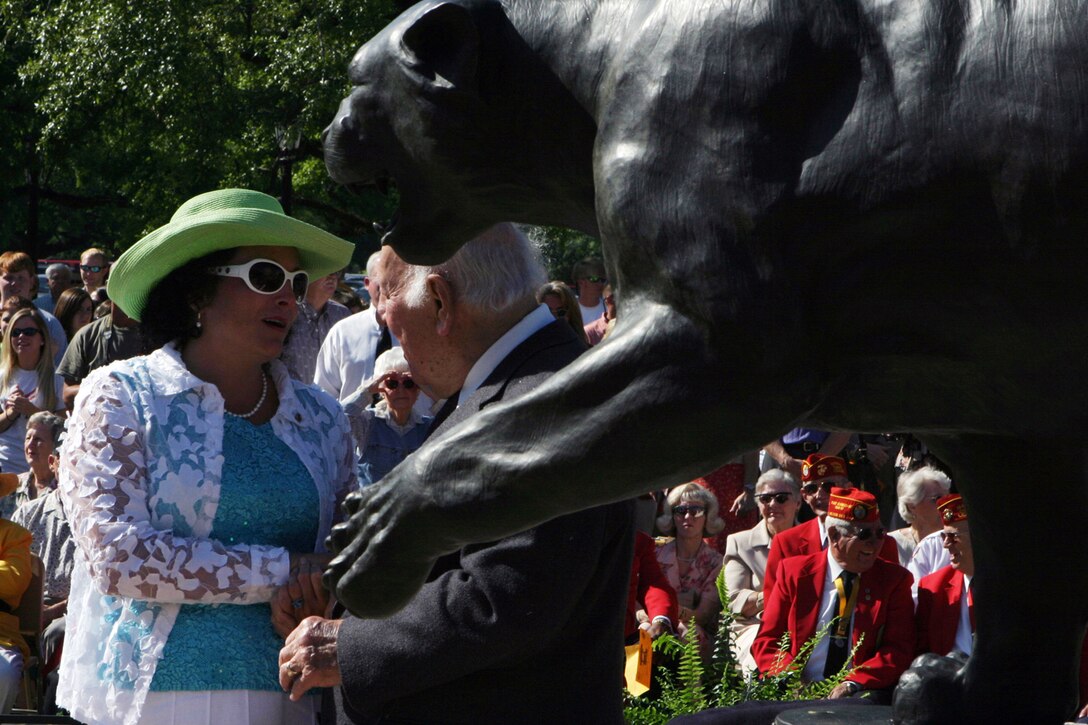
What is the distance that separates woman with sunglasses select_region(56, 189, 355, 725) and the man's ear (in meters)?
0.70

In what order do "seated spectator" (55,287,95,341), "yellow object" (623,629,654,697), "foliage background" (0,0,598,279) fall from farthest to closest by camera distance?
"foliage background" (0,0,598,279) < "seated spectator" (55,287,95,341) < "yellow object" (623,629,654,697)

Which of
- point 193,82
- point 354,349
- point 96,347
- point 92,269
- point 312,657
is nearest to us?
point 312,657

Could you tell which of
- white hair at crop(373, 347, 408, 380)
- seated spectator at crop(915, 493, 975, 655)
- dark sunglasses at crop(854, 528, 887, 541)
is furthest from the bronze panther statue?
white hair at crop(373, 347, 408, 380)

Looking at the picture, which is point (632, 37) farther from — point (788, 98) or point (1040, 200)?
point (1040, 200)

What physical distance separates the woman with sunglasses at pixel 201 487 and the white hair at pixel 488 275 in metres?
0.72

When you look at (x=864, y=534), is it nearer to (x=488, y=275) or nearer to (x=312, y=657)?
(x=488, y=275)

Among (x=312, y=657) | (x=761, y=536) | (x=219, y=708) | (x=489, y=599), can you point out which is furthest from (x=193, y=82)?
(x=489, y=599)

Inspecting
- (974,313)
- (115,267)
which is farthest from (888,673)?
(974,313)

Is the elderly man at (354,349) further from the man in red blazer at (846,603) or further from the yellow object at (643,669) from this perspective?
the yellow object at (643,669)

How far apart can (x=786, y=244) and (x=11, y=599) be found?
211 inches

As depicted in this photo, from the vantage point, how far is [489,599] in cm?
279

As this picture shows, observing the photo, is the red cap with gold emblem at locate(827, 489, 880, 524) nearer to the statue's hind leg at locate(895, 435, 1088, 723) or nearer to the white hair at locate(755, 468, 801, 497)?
the white hair at locate(755, 468, 801, 497)

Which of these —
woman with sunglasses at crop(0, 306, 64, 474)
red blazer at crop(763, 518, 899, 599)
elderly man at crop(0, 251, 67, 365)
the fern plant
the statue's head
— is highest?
elderly man at crop(0, 251, 67, 365)

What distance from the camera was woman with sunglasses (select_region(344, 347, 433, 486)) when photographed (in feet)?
18.4
